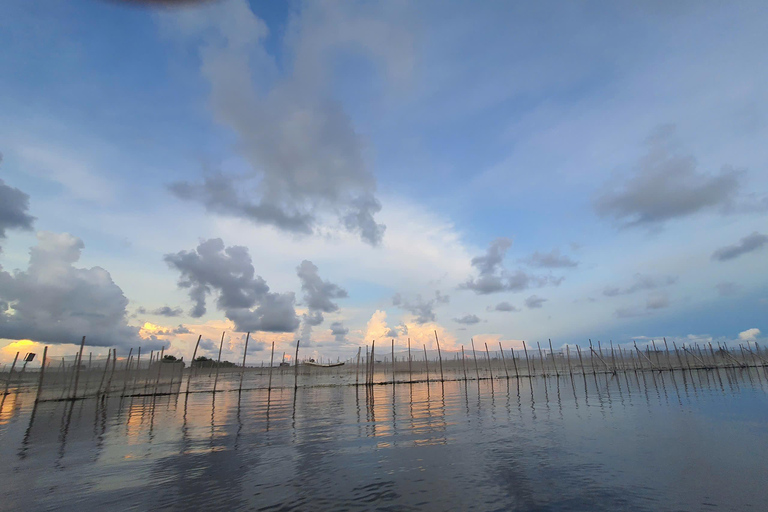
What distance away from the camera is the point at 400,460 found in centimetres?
1101

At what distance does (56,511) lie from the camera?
777cm

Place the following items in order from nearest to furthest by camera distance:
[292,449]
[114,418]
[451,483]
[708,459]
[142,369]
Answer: [451,483], [708,459], [292,449], [114,418], [142,369]

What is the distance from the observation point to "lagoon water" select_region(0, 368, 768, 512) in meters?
8.12

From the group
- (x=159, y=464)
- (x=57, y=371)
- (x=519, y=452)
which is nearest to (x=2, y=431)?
(x=159, y=464)

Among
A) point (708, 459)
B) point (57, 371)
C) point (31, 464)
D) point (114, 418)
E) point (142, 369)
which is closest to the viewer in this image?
point (708, 459)

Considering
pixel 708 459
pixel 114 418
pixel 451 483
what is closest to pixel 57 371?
pixel 114 418

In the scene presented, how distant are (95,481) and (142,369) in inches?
1230

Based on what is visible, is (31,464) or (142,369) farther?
(142,369)

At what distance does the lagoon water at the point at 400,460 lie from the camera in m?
8.12

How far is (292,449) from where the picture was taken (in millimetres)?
12656

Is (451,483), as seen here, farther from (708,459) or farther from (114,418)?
(114,418)

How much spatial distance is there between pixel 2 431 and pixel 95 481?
12800 millimetres

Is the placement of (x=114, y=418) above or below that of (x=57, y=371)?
below

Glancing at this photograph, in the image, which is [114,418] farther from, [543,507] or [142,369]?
[543,507]
